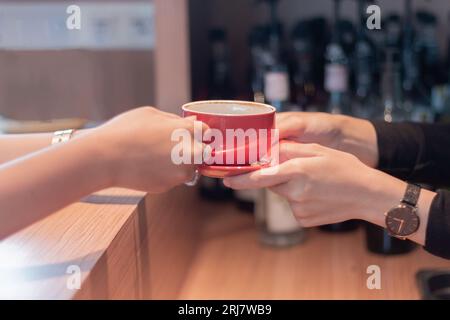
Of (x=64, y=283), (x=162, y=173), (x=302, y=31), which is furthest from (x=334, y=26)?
(x=64, y=283)

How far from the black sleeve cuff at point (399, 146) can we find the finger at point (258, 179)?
25 centimetres

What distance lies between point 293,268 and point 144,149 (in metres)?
0.49

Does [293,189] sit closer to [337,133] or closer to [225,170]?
[225,170]

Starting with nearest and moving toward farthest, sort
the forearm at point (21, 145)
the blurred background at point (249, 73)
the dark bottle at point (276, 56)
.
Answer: the forearm at point (21, 145), the blurred background at point (249, 73), the dark bottle at point (276, 56)

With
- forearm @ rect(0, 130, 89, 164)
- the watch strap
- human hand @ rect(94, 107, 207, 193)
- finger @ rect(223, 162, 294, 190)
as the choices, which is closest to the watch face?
the watch strap

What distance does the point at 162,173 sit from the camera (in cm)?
59

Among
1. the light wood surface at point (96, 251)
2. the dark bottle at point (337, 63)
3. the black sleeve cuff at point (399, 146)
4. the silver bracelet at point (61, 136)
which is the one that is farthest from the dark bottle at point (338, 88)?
the silver bracelet at point (61, 136)

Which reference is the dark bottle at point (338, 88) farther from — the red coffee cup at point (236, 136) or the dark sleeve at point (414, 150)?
the red coffee cup at point (236, 136)

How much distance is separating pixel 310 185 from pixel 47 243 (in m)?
0.27

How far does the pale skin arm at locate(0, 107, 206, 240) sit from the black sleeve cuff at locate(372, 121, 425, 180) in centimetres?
35

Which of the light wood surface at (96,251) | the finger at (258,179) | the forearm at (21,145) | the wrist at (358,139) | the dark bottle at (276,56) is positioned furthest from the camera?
the dark bottle at (276,56)

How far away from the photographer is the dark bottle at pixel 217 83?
119 cm

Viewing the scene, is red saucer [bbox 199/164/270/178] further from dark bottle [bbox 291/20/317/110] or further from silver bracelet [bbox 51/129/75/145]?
dark bottle [bbox 291/20/317/110]
